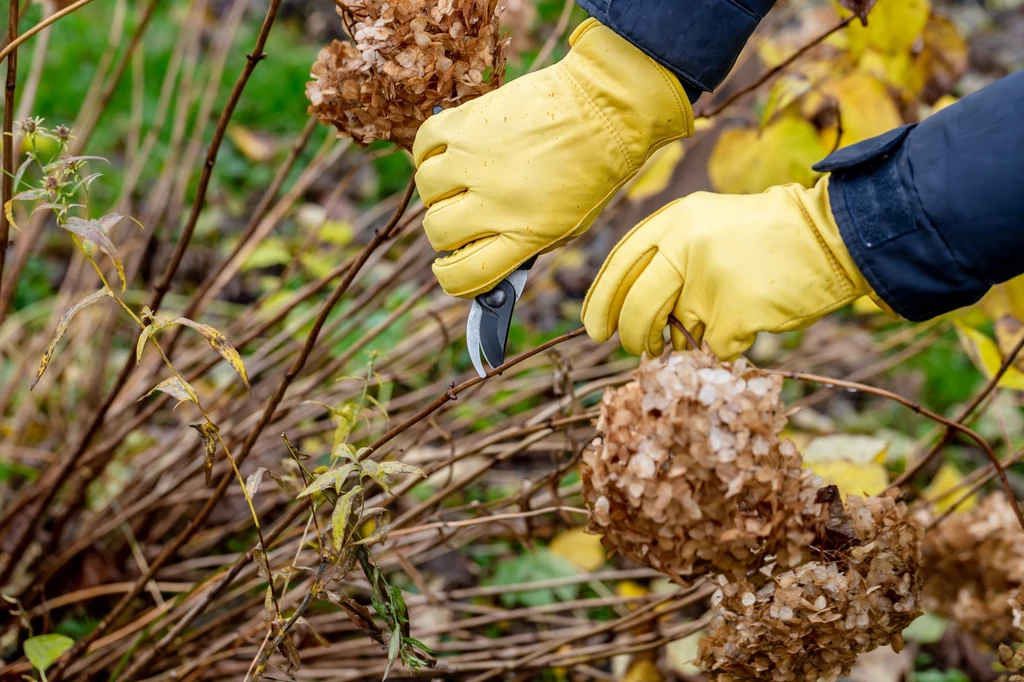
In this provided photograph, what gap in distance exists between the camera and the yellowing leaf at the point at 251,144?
302 centimetres

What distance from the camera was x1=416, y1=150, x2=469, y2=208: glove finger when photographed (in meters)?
1.17

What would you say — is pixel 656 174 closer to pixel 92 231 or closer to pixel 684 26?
pixel 684 26

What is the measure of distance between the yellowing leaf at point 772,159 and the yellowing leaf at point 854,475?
61 centimetres

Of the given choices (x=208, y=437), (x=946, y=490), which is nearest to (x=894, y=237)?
(x=208, y=437)

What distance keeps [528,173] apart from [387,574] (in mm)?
1082

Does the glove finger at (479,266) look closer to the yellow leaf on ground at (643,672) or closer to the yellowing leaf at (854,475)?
the yellowing leaf at (854,475)

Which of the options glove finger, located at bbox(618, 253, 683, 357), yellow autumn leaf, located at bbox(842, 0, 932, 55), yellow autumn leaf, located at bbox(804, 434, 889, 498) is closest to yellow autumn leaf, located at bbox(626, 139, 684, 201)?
yellow autumn leaf, located at bbox(842, 0, 932, 55)

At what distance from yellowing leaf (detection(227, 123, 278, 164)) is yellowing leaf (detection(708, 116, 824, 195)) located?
1.75 m

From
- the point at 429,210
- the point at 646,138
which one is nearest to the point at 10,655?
the point at 429,210

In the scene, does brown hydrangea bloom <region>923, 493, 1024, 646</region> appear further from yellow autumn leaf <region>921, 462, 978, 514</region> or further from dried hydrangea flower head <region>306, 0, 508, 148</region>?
dried hydrangea flower head <region>306, 0, 508, 148</region>

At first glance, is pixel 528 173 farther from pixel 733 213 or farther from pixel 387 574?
pixel 387 574

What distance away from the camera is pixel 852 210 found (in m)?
1.10

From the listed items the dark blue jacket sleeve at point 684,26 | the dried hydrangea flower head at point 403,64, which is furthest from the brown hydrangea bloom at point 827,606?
the dried hydrangea flower head at point 403,64

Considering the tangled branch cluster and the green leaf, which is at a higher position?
the tangled branch cluster
